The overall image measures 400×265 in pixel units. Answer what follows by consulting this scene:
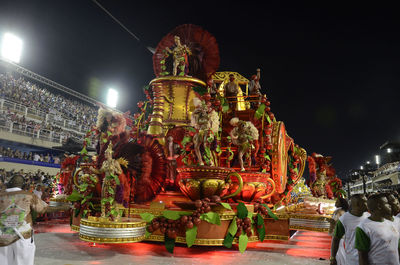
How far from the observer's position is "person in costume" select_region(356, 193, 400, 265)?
7.30ft

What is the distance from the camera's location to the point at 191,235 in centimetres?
544

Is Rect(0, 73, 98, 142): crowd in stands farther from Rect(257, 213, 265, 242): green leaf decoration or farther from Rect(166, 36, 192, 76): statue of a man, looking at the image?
Rect(257, 213, 265, 242): green leaf decoration

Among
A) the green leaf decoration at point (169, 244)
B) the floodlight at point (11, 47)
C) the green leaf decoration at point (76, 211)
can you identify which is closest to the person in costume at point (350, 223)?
the green leaf decoration at point (169, 244)

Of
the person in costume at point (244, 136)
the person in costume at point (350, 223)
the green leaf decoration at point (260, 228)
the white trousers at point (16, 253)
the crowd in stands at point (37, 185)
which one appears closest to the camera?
the person in costume at point (350, 223)

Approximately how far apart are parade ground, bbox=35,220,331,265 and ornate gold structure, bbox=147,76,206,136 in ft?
11.3

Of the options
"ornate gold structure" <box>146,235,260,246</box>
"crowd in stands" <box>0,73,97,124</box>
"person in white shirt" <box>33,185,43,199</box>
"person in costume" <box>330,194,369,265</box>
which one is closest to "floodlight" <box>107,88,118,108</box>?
"crowd in stands" <box>0,73,97,124</box>

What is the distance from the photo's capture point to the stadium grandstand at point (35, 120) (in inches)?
827

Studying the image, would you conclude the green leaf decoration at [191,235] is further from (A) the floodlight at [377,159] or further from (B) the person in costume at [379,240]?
(A) the floodlight at [377,159]

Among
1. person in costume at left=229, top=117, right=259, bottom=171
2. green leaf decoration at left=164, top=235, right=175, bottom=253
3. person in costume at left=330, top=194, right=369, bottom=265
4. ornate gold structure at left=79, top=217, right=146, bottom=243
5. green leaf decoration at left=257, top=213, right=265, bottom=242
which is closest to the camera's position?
person in costume at left=330, top=194, right=369, bottom=265

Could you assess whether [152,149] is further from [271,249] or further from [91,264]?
[271,249]

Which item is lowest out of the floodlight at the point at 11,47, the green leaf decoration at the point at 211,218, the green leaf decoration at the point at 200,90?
the green leaf decoration at the point at 211,218

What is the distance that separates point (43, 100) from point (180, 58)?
2189 cm

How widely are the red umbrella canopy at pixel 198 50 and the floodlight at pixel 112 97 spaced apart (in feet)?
74.6

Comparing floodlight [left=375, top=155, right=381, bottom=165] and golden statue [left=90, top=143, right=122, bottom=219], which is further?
floodlight [left=375, top=155, right=381, bottom=165]
